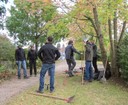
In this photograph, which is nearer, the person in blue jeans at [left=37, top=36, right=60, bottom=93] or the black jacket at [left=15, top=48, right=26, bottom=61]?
the person in blue jeans at [left=37, top=36, right=60, bottom=93]

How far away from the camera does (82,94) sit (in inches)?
436

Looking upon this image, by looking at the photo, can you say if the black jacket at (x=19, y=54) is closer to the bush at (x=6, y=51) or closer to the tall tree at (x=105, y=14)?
the tall tree at (x=105, y=14)

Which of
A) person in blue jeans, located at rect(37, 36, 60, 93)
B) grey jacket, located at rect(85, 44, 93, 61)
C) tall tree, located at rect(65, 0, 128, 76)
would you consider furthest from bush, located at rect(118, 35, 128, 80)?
person in blue jeans, located at rect(37, 36, 60, 93)

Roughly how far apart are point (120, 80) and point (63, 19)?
4.41 meters

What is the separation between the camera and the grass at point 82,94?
31.7 feet

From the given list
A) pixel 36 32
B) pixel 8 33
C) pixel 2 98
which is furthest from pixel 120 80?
pixel 8 33

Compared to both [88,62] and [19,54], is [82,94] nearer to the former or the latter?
[88,62]

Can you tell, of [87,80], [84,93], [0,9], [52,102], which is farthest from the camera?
[0,9]

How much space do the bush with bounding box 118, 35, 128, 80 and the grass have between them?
2.52ft

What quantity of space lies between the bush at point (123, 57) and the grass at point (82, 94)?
769 mm

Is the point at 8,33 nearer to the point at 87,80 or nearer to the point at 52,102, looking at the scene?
the point at 87,80

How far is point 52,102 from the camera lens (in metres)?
9.57

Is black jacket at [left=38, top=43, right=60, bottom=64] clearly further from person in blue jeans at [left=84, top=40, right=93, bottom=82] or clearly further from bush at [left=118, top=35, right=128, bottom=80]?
bush at [left=118, top=35, right=128, bottom=80]

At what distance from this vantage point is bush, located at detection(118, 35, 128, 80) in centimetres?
1296
